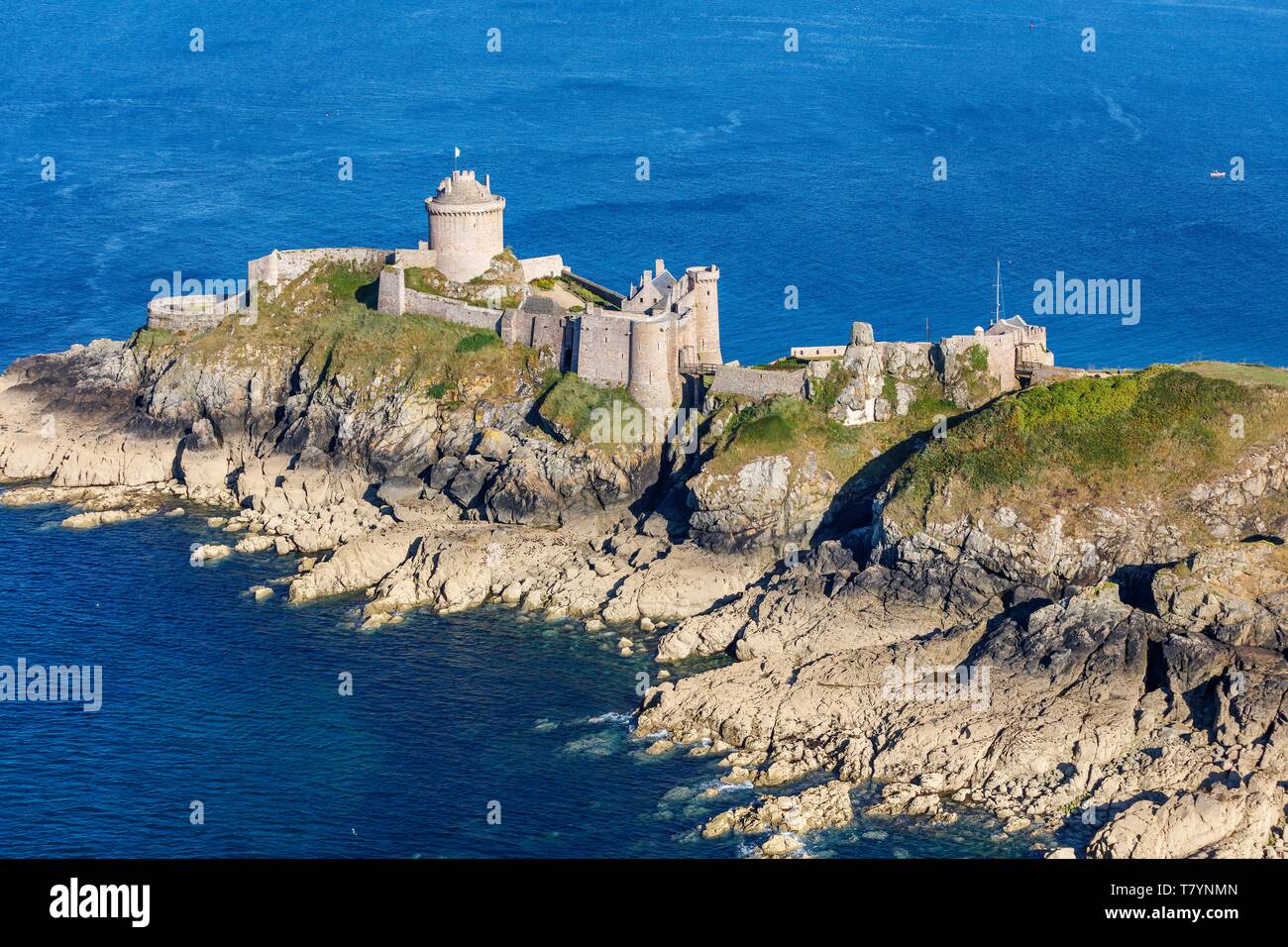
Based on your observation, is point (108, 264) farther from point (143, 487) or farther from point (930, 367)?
point (930, 367)

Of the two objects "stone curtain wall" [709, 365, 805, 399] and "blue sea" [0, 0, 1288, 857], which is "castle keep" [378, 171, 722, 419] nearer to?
"stone curtain wall" [709, 365, 805, 399]

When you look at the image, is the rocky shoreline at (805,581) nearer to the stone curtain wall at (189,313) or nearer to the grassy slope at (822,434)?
the grassy slope at (822,434)

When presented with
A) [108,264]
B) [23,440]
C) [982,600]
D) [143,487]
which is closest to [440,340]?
[143,487]

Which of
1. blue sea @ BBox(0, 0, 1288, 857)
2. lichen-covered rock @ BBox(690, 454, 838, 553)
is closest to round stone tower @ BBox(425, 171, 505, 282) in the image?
blue sea @ BBox(0, 0, 1288, 857)

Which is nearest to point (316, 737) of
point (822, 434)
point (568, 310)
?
point (822, 434)

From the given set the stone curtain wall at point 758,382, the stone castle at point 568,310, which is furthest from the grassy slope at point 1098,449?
the stone curtain wall at point 758,382
